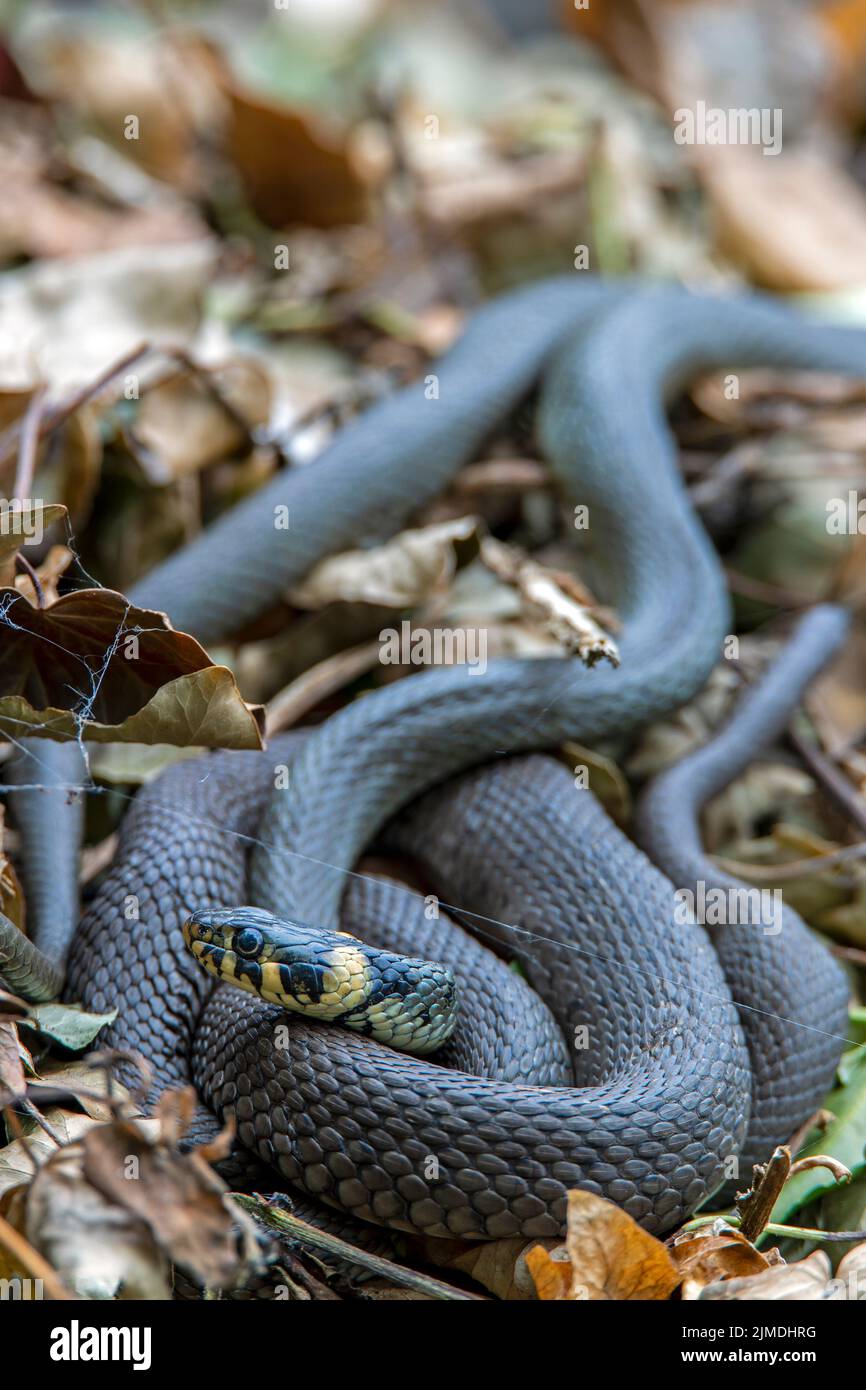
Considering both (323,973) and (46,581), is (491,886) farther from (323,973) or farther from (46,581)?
(46,581)

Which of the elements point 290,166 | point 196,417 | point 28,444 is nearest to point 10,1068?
point 28,444

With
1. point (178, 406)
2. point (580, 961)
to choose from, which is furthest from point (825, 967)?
point (178, 406)

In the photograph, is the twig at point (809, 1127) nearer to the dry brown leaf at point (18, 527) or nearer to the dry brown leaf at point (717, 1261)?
the dry brown leaf at point (717, 1261)

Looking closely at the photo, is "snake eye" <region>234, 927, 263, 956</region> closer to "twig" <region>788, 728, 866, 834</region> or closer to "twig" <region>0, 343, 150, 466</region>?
"twig" <region>0, 343, 150, 466</region>

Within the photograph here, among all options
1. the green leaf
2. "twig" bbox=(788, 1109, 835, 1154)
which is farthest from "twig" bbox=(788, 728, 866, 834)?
"twig" bbox=(788, 1109, 835, 1154)

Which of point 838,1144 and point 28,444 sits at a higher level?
point 28,444

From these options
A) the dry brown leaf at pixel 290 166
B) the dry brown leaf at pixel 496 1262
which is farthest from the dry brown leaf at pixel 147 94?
the dry brown leaf at pixel 496 1262

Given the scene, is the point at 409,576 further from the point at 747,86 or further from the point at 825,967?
the point at 747,86
